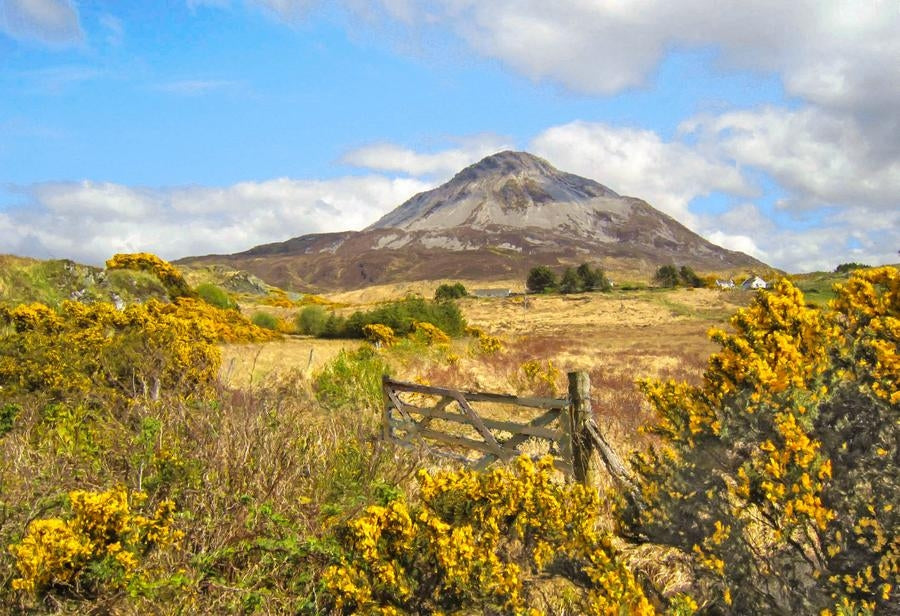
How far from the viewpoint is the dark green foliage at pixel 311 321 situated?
2267cm

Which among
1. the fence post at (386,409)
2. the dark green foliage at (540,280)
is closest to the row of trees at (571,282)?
the dark green foliage at (540,280)

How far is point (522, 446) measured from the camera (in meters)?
8.04

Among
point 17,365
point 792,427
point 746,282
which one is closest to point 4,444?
point 17,365

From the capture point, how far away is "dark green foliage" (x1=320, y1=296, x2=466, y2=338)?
2016cm

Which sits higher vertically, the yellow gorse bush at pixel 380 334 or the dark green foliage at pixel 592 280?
the dark green foliage at pixel 592 280

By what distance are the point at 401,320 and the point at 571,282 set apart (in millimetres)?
50456

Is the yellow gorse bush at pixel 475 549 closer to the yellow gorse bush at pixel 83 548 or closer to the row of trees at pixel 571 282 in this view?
the yellow gorse bush at pixel 83 548

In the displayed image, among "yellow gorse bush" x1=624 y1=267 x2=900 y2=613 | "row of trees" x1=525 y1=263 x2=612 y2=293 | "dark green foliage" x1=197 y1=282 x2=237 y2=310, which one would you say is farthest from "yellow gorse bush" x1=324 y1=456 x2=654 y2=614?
"row of trees" x1=525 y1=263 x2=612 y2=293

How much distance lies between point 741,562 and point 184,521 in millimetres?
2764

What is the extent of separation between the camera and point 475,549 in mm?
3041

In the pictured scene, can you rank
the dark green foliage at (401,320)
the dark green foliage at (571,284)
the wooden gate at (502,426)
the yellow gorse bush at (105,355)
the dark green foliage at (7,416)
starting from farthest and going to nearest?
the dark green foliage at (571,284), the dark green foliage at (401,320), the yellow gorse bush at (105,355), the wooden gate at (502,426), the dark green foliage at (7,416)

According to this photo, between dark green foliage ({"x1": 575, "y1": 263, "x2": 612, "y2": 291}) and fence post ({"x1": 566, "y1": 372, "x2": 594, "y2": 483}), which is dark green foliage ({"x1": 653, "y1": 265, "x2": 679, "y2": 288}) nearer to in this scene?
dark green foliage ({"x1": 575, "y1": 263, "x2": 612, "y2": 291})

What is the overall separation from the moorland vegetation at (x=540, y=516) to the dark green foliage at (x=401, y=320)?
15932 mm

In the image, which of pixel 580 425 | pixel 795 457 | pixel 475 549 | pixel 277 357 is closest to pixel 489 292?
pixel 277 357
